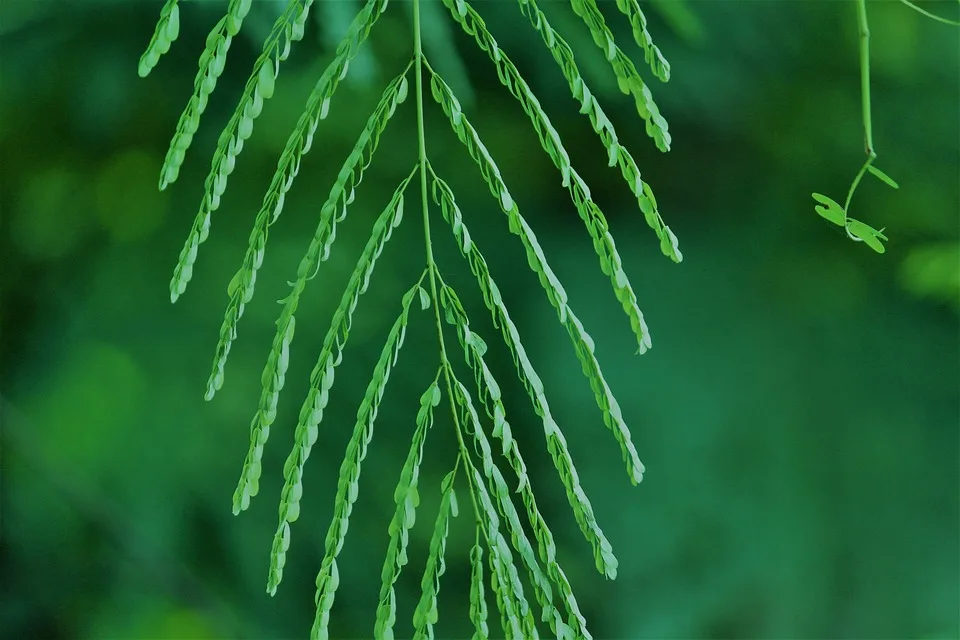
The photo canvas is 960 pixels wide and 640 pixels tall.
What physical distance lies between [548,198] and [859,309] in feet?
1.05

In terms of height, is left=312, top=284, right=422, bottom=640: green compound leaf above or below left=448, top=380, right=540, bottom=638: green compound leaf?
above

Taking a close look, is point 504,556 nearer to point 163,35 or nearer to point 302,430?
point 302,430

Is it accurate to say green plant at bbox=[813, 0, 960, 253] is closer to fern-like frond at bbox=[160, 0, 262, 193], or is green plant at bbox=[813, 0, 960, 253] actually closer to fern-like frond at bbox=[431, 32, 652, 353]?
fern-like frond at bbox=[431, 32, 652, 353]

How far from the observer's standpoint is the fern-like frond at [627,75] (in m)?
0.28

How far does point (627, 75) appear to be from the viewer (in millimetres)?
289

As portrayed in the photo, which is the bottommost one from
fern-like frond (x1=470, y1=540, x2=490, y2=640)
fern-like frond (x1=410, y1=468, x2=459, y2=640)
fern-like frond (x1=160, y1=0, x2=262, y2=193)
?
fern-like frond (x1=470, y1=540, x2=490, y2=640)

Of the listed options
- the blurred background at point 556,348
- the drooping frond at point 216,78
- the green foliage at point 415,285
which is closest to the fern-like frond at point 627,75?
the green foliage at point 415,285

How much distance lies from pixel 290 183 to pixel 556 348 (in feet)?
1.58

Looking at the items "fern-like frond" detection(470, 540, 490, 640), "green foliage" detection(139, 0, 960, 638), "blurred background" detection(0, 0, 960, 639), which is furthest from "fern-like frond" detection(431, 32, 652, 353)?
"blurred background" detection(0, 0, 960, 639)

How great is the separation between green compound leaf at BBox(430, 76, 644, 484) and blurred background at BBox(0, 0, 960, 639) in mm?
438

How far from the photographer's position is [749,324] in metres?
0.78

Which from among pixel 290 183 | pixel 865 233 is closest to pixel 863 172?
pixel 865 233

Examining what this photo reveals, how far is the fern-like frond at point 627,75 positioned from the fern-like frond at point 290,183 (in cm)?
7

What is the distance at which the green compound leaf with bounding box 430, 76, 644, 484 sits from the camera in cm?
28
